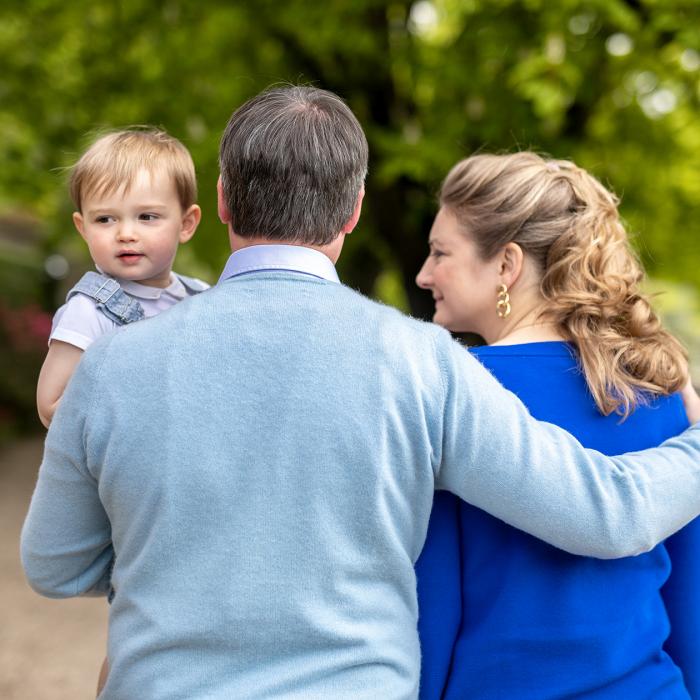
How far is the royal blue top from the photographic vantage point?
1.89 m

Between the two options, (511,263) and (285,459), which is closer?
(285,459)

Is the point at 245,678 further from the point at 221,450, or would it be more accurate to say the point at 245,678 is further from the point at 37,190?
the point at 37,190

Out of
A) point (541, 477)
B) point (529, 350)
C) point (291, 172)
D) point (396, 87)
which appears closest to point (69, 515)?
point (291, 172)

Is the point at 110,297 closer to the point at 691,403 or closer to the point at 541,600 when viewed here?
the point at 541,600

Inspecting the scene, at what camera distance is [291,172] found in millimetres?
1653

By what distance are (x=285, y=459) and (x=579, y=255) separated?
0.89m

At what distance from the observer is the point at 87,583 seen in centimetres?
185

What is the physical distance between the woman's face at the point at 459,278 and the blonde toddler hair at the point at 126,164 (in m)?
0.59

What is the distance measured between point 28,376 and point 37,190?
4.15m

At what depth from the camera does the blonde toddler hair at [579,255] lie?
6.64 ft

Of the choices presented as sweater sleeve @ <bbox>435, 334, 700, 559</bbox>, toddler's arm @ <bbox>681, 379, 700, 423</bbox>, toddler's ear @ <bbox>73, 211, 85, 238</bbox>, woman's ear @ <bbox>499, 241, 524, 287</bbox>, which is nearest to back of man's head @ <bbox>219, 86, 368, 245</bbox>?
sweater sleeve @ <bbox>435, 334, 700, 559</bbox>

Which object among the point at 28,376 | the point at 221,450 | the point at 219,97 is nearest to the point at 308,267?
the point at 221,450

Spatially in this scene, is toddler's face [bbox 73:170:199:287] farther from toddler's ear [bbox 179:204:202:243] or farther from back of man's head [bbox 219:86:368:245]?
back of man's head [bbox 219:86:368:245]

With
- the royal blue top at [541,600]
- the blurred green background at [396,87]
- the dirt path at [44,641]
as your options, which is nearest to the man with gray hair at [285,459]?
the royal blue top at [541,600]
